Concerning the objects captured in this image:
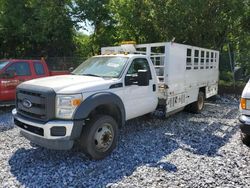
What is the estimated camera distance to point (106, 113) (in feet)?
19.0

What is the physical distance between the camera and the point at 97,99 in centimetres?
527

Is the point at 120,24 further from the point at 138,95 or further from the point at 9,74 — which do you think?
the point at 138,95

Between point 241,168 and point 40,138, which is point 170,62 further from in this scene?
point 40,138

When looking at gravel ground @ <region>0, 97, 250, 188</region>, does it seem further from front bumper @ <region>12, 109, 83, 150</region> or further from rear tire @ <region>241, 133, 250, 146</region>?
front bumper @ <region>12, 109, 83, 150</region>

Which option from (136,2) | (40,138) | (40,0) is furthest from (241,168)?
(40,0)

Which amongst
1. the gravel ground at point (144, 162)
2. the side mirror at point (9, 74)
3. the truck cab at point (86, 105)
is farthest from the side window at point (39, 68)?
the truck cab at point (86, 105)

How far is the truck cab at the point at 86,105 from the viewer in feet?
16.3

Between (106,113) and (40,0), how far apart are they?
16291 mm

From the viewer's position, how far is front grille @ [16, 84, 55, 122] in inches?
195

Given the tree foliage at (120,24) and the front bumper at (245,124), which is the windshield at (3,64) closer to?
the tree foliage at (120,24)

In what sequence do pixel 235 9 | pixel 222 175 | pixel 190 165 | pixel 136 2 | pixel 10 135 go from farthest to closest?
pixel 136 2 < pixel 235 9 < pixel 10 135 < pixel 190 165 < pixel 222 175

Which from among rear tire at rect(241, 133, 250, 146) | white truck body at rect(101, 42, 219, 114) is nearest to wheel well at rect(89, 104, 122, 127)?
white truck body at rect(101, 42, 219, 114)

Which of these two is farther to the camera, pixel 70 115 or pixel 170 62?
pixel 170 62

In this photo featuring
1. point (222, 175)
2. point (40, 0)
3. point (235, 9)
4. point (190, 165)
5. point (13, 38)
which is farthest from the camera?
point (13, 38)
